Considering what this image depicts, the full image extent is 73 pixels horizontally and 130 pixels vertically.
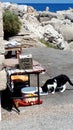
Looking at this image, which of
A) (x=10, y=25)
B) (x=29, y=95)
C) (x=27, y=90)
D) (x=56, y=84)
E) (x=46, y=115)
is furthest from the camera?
(x=10, y=25)

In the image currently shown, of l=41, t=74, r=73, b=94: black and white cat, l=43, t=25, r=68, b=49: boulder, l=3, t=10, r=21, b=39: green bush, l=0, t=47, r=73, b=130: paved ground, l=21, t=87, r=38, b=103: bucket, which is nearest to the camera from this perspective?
l=0, t=47, r=73, b=130: paved ground

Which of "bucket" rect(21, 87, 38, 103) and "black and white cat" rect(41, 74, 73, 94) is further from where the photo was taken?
"black and white cat" rect(41, 74, 73, 94)

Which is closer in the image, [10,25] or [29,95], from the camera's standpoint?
[29,95]

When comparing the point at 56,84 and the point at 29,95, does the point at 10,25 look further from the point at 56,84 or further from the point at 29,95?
the point at 29,95

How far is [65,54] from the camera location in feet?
55.8

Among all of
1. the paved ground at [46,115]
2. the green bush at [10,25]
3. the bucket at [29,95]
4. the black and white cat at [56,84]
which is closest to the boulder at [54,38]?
the green bush at [10,25]

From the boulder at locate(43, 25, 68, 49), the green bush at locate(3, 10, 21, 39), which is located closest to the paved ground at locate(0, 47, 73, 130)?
the green bush at locate(3, 10, 21, 39)

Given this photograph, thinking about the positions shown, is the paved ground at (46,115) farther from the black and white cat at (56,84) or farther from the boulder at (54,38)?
the boulder at (54,38)

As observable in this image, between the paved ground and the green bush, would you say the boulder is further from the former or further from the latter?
the paved ground

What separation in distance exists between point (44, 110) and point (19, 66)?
3.58ft

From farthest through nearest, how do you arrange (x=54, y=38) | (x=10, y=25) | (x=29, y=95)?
(x=54, y=38), (x=10, y=25), (x=29, y=95)

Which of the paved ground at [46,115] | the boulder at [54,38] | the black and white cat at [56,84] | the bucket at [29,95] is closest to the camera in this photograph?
the paved ground at [46,115]

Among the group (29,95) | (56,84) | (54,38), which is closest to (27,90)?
(29,95)

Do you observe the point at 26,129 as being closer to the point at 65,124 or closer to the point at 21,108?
the point at 65,124
